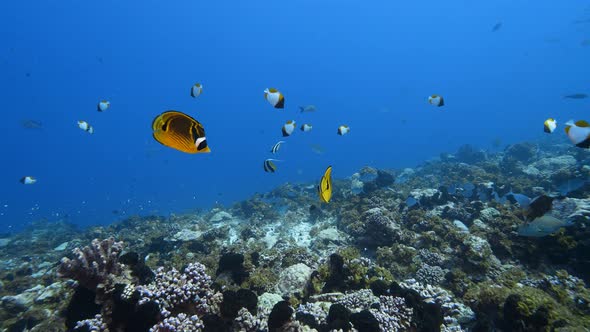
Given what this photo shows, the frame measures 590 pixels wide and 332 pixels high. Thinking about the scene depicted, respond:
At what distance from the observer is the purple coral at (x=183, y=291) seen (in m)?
4.10

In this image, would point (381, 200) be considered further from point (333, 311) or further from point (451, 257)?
point (333, 311)

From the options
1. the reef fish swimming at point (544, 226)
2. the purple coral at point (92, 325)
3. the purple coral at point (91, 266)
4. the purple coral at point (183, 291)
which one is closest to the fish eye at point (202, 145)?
the purple coral at point (183, 291)

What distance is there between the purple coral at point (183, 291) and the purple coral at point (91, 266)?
816mm

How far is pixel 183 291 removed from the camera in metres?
4.28

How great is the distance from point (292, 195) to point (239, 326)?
47.7 feet

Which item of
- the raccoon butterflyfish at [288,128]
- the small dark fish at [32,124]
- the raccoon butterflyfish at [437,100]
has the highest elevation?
the small dark fish at [32,124]

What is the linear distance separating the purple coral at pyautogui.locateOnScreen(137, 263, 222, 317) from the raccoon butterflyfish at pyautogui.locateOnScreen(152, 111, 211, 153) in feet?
8.62

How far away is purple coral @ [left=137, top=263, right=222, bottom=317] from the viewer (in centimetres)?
410

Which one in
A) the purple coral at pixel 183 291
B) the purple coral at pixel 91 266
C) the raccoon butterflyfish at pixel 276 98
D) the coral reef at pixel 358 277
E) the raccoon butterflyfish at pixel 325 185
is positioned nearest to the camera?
the raccoon butterflyfish at pixel 325 185

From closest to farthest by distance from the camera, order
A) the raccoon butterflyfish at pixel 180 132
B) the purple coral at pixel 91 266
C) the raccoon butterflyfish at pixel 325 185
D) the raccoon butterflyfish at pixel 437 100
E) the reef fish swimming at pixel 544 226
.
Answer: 1. the raccoon butterflyfish at pixel 180 132
2. the raccoon butterflyfish at pixel 325 185
3. the purple coral at pixel 91 266
4. the reef fish swimming at pixel 544 226
5. the raccoon butterflyfish at pixel 437 100

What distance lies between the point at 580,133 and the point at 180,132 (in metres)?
5.42

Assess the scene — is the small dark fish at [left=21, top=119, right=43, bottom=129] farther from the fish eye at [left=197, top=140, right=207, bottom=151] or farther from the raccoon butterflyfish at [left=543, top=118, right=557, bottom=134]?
the raccoon butterflyfish at [left=543, top=118, right=557, bottom=134]

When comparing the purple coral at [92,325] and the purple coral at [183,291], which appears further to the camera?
the purple coral at [183,291]

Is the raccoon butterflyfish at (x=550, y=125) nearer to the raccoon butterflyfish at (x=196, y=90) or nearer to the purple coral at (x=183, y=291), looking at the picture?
the purple coral at (x=183, y=291)
